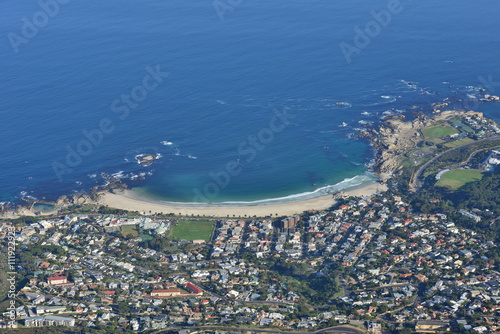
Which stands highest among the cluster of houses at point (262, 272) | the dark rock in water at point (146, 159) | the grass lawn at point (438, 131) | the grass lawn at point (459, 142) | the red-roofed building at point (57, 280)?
the dark rock in water at point (146, 159)

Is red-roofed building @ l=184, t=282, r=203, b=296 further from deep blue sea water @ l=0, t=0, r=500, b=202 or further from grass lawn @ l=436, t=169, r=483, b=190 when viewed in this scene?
grass lawn @ l=436, t=169, r=483, b=190

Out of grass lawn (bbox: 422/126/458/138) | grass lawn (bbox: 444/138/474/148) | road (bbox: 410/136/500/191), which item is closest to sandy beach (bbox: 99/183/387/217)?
road (bbox: 410/136/500/191)

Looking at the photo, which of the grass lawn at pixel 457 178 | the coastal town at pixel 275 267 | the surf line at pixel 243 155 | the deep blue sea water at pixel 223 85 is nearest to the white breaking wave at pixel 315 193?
the deep blue sea water at pixel 223 85

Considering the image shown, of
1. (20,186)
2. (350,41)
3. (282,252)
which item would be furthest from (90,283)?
(350,41)

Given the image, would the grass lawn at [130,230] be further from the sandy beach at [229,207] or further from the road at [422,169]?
the road at [422,169]

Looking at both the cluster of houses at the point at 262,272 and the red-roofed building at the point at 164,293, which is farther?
the red-roofed building at the point at 164,293

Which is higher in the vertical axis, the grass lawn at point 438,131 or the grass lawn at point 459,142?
the grass lawn at point 438,131
